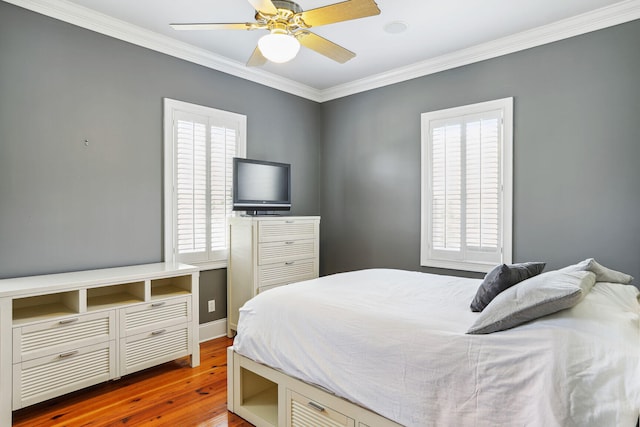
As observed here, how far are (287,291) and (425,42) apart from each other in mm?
2654

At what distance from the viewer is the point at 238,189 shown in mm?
3699

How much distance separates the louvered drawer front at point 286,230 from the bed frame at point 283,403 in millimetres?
1479

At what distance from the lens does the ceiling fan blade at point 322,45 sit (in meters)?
2.42

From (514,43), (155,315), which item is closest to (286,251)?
(155,315)

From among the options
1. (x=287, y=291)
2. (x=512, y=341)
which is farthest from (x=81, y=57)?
(x=512, y=341)

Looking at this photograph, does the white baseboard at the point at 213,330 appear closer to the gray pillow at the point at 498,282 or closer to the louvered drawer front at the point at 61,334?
the louvered drawer front at the point at 61,334

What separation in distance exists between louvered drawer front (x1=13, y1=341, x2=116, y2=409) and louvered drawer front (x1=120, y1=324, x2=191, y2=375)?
0.10 m

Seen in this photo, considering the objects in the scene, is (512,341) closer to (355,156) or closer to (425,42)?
(425,42)

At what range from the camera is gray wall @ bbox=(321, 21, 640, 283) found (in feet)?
9.29

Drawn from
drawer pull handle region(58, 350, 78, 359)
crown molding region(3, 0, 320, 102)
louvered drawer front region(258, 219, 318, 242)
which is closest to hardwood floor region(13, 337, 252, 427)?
drawer pull handle region(58, 350, 78, 359)

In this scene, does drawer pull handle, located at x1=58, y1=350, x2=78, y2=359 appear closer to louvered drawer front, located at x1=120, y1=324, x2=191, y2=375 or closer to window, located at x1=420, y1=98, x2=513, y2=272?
louvered drawer front, located at x1=120, y1=324, x2=191, y2=375

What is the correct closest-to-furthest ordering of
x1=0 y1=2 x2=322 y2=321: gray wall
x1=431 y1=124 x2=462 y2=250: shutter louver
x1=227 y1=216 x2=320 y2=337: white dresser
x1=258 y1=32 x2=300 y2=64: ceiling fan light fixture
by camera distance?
x1=258 y1=32 x2=300 y2=64: ceiling fan light fixture < x1=0 y1=2 x2=322 y2=321: gray wall < x1=227 y1=216 x2=320 y2=337: white dresser < x1=431 y1=124 x2=462 y2=250: shutter louver

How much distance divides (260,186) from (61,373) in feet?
7.39

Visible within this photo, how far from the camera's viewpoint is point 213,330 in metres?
3.80
